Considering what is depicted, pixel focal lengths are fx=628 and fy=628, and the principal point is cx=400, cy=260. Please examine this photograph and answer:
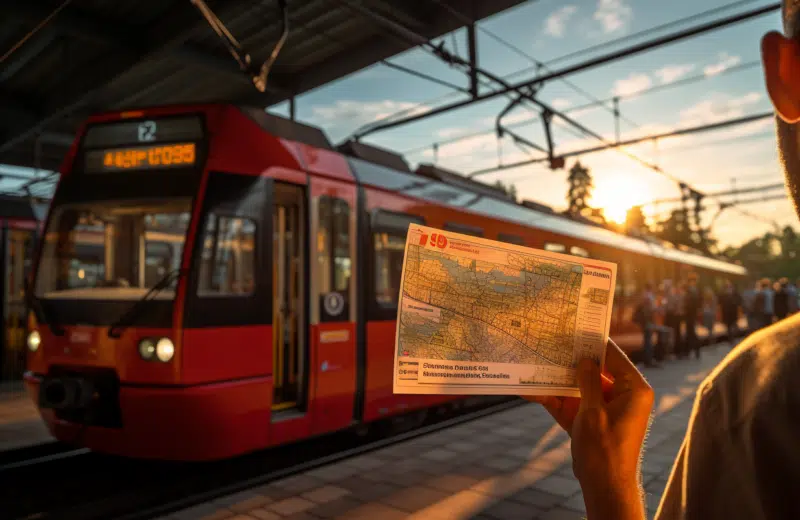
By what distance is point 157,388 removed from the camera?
196 inches

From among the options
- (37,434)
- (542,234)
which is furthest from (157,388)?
(542,234)

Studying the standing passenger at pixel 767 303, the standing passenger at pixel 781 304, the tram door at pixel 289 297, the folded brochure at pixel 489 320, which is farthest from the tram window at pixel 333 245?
the standing passenger at pixel 781 304

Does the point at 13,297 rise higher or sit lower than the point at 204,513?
higher

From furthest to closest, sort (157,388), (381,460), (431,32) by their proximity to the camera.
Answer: (431,32) < (381,460) < (157,388)

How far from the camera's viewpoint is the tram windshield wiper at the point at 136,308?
16.9ft

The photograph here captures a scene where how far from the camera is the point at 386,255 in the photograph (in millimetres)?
7094

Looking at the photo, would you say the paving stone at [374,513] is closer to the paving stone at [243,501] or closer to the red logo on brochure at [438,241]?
the paving stone at [243,501]

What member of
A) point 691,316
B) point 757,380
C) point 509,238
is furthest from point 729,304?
point 757,380

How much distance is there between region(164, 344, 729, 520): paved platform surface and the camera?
432cm

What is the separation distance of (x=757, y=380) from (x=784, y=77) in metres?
0.41

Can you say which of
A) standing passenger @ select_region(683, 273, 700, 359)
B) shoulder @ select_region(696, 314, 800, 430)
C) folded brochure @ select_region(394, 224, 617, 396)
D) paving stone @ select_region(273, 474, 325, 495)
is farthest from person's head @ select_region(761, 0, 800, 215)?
standing passenger @ select_region(683, 273, 700, 359)

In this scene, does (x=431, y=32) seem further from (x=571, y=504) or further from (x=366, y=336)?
(x=571, y=504)

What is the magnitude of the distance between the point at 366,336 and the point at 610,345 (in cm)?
542

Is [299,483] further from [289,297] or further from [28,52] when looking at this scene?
[28,52]
